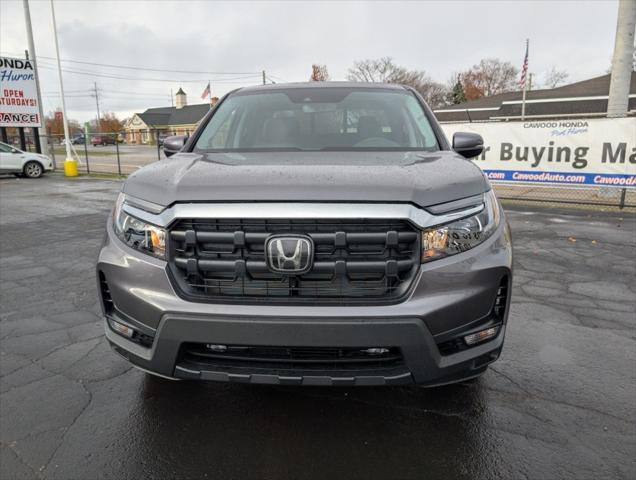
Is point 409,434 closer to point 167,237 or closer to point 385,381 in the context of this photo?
point 385,381

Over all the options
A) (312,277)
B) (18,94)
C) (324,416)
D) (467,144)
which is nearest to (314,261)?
(312,277)

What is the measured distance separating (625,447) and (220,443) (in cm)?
198

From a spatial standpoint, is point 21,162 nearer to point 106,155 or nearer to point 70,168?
point 70,168

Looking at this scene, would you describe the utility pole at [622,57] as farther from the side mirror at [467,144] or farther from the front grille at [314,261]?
the front grille at [314,261]

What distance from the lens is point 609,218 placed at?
346 inches

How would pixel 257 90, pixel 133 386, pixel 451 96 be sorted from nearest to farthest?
pixel 133 386, pixel 257 90, pixel 451 96

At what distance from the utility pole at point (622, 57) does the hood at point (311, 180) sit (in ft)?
35.3

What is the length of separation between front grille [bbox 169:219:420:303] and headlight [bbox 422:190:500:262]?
6cm

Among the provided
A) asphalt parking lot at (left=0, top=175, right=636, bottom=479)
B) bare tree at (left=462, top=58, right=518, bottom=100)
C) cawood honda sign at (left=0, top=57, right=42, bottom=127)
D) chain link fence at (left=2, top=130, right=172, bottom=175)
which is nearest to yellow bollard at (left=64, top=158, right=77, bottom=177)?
chain link fence at (left=2, top=130, right=172, bottom=175)

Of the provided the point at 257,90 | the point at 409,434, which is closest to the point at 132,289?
the point at 409,434

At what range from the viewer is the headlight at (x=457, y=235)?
2.03 m

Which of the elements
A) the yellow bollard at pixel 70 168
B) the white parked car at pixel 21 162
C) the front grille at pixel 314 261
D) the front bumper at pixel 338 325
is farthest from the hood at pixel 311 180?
the white parked car at pixel 21 162

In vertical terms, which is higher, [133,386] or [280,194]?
[280,194]

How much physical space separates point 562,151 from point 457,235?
9362 millimetres
